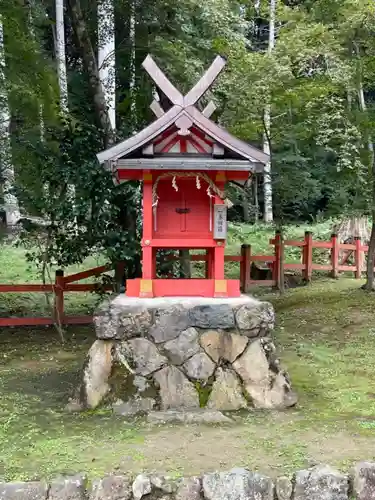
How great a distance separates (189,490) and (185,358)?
2.11 meters

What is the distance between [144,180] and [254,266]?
328 inches

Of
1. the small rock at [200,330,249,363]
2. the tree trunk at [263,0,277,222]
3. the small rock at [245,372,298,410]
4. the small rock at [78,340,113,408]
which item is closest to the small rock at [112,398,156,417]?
the small rock at [78,340,113,408]

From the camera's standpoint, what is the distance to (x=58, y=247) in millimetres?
10336

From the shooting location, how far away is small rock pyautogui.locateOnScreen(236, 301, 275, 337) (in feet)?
20.9

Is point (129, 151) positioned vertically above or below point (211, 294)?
above

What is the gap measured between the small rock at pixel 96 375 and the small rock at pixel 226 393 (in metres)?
1.21

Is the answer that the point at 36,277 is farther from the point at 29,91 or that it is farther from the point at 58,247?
the point at 29,91

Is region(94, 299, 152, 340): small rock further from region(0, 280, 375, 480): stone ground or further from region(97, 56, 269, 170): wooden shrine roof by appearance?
region(97, 56, 269, 170): wooden shrine roof

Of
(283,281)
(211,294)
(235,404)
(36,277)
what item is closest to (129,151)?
(211,294)

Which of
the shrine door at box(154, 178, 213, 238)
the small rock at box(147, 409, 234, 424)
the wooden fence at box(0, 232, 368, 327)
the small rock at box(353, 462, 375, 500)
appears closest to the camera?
the small rock at box(353, 462, 375, 500)

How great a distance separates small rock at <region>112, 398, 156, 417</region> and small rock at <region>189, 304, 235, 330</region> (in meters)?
1.01

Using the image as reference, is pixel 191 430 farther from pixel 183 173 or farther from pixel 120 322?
pixel 183 173

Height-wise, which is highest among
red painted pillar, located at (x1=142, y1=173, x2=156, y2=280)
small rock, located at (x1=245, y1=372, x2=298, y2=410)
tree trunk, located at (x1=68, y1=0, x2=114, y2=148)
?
tree trunk, located at (x1=68, y1=0, x2=114, y2=148)

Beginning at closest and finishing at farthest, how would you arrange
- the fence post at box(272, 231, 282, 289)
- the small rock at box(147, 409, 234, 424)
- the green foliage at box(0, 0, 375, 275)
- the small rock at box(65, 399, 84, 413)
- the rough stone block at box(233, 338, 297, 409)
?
the small rock at box(147, 409, 234, 424) < the small rock at box(65, 399, 84, 413) < the rough stone block at box(233, 338, 297, 409) < the green foliage at box(0, 0, 375, 275) < the fence post at box(272, 231, 282, 289)
